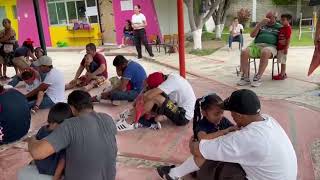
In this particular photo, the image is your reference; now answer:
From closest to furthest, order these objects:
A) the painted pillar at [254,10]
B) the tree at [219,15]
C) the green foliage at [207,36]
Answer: the tree at [219,15], the green foliage at [207,36], the painted pillar at [254,10]

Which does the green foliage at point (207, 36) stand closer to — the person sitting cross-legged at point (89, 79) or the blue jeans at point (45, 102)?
the person sitting cross-legged at point (89, 79)

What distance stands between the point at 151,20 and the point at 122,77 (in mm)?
9573

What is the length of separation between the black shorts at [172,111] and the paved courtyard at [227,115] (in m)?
0.16

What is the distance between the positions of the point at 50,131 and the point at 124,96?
3.30 metres

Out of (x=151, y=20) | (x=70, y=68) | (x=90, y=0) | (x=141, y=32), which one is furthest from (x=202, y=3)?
(x=70, y=68)

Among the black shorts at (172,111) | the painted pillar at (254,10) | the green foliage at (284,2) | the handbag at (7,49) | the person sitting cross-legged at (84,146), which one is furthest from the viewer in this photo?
the painted pillar at (254,10)

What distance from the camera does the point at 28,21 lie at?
17.5 meters

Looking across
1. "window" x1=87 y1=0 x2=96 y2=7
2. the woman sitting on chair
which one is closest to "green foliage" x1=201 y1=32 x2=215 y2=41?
the woman sitting on chair

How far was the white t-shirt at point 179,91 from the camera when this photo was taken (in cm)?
478

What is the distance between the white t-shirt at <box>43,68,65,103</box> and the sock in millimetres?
2993

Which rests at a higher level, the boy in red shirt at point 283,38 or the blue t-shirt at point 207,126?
the boy in red shirt at point 283,38

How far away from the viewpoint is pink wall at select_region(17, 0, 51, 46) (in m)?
17.1

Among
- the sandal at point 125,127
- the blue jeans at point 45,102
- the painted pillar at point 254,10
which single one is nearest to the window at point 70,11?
the painted pillar at point 254,10

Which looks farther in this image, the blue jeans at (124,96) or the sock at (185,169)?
the blue jeans at (124,96)
